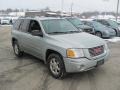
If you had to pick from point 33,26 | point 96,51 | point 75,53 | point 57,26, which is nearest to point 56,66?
point 75,53

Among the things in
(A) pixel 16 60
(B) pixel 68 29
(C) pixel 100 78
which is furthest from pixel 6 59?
(C) pixel 100 78

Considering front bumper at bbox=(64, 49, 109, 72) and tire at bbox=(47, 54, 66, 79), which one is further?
tire at bbox=(47, 54, 66, 79)

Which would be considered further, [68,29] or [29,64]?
[29,64]

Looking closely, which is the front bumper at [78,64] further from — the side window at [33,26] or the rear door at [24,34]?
the rear door at [24,34]

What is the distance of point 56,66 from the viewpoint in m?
5.48

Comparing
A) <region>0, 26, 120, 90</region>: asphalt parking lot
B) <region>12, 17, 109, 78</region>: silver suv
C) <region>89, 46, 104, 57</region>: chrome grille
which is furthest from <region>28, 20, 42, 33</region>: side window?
<region>89, 46, 104, 57</region>: chrome grille

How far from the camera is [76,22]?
581 inches

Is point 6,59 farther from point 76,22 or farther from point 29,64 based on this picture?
point 76,22

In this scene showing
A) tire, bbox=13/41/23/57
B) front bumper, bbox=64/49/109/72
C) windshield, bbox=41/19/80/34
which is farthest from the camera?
tire, bbox=13/41/23/57

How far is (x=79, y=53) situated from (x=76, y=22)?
10040 mm

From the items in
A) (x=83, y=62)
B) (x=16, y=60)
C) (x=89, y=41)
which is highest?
(x=89, y=41)

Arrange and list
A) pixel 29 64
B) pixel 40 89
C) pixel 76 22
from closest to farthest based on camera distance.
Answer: pixel 40 89, pixel 29 64, pixel 76 22

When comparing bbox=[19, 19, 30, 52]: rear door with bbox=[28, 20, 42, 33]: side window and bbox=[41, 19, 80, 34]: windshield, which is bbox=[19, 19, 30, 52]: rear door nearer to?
bbox=[28, 20, 42, 33]: side window

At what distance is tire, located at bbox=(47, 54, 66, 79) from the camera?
5.22 meters
